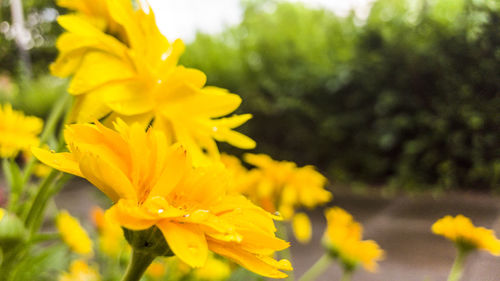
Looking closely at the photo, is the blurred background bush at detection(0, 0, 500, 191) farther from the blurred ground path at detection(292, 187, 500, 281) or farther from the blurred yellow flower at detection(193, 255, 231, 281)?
the blurred yellow flower at detection(193, 255, 231, 281)

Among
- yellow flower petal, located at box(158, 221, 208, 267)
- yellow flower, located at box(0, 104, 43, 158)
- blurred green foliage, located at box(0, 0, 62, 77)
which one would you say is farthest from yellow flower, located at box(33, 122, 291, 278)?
blurred green foliage, located at box(0, 0, 62, 77)

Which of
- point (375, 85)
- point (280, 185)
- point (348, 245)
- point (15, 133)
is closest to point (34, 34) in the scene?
point (15, 133)

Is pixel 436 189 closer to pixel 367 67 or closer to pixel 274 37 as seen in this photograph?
pixel 367 67

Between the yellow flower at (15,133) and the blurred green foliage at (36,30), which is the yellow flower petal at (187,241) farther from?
the blurred green foliage at (36,30)

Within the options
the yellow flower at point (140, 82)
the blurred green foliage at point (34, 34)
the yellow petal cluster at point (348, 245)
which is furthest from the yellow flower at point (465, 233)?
the blurred green foliage at point (34, 34)

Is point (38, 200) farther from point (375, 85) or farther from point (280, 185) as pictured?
point (375, 85)

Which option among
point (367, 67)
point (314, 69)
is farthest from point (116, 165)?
point (314, 69)

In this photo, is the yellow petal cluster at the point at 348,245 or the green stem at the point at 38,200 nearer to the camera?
the green stem at the point at 38,200
